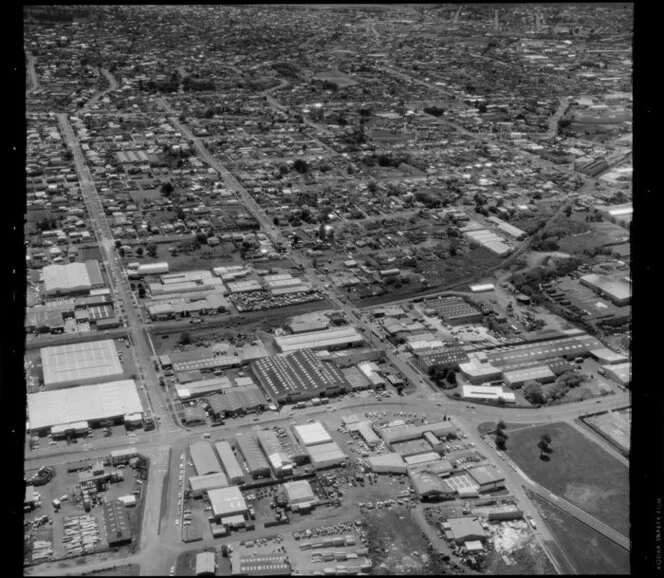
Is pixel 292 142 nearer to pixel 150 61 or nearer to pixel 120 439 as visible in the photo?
pixel 150 61

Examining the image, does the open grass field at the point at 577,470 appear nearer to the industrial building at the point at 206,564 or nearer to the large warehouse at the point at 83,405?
the industrial building at the point at 206,564

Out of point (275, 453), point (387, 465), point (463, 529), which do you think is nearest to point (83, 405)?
point (275, 453)

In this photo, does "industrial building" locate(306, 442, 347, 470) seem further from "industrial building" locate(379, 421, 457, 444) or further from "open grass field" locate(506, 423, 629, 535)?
"open grass field" locate(506, 423, 629, 535)

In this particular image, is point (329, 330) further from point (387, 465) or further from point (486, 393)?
point (387, 465)

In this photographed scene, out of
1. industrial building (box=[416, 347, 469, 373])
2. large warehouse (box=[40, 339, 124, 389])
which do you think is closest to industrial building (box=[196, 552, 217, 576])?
large warehouse (box=[40, 339, 124, 389])

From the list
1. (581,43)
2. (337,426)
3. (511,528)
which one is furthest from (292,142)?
(511,528)
